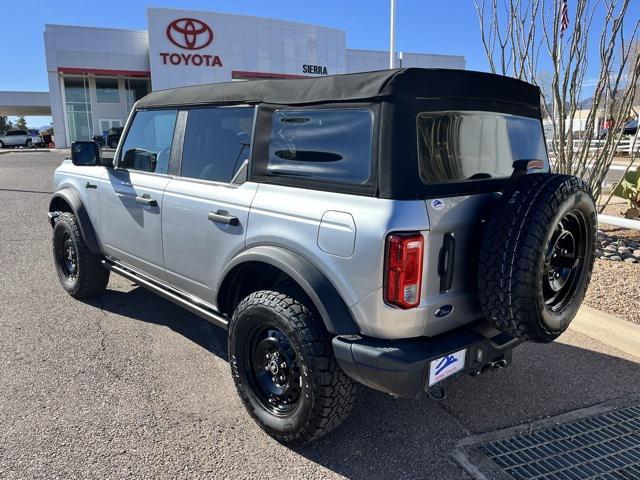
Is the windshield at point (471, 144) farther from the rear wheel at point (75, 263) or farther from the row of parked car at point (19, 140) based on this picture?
the row of parked car at point (19, 140)

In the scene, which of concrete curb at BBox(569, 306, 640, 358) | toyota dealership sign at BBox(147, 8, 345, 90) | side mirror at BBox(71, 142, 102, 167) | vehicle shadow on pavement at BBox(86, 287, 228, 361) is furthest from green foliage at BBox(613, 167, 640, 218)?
toyota dealership sign at BBox(147, 8, 345, 90)

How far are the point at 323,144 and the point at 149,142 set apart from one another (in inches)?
74.4

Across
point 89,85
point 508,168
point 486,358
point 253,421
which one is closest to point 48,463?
point 253,421

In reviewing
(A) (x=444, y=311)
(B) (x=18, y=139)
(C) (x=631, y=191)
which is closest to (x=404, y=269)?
(A) (x=444, y=311)

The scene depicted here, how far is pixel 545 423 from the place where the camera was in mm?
2859

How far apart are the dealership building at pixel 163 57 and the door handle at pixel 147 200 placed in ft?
107

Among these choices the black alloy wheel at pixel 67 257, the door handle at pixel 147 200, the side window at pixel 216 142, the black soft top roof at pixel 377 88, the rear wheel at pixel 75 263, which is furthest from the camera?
the black alloy wheel at pixel 67 257

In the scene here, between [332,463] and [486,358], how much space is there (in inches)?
37.0

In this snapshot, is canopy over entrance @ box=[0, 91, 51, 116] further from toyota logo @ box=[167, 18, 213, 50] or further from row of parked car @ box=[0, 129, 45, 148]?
toyota logo @ box=[167, 18, 213, 50]

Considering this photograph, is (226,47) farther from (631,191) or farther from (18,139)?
(631,191)

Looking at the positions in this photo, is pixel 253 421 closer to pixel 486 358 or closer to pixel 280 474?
pixel 280 474

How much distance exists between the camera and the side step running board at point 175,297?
3.16 metres

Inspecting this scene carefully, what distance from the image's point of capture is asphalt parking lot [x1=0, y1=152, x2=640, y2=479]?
8.23 ft

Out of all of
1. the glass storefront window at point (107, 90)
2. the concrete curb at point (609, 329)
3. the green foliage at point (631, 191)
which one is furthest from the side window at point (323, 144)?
the glass storefront window at point (107, 90)
